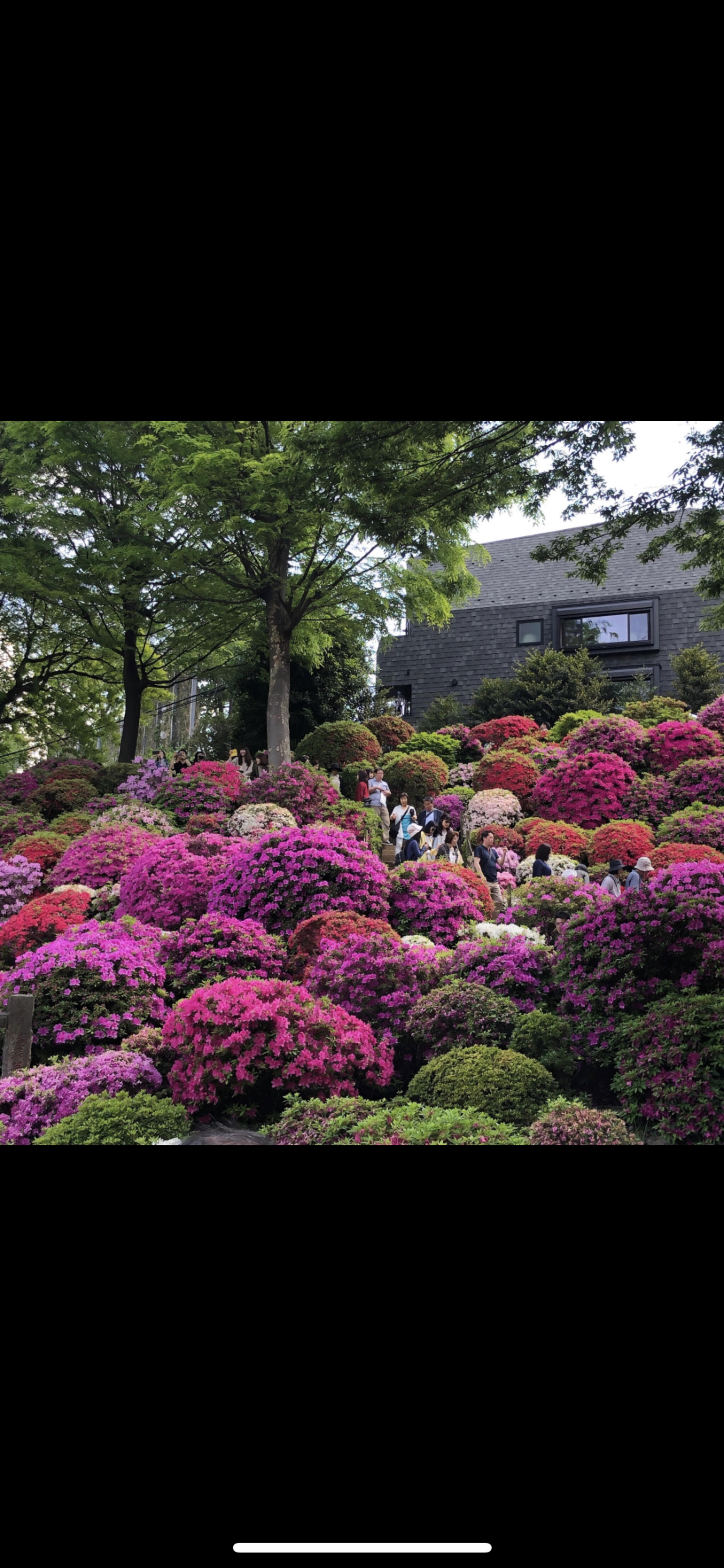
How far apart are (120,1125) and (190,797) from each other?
6624 millimetres

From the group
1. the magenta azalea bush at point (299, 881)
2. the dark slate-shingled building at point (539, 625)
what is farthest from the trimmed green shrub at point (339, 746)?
the magenta azalea bush at point (299, 881)

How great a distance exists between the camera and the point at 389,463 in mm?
5469

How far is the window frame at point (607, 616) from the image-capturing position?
1859cm

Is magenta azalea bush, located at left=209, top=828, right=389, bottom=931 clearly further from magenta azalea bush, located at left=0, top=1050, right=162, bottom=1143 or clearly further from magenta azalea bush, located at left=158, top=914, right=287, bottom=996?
magenta azalea bush, located at left=0, top=1050, right=162, bottom=1143

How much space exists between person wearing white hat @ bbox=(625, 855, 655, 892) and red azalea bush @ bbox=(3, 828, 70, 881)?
222 inches

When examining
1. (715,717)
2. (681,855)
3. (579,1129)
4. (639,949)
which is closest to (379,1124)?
(579,1129)

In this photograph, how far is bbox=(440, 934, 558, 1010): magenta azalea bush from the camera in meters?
5.98

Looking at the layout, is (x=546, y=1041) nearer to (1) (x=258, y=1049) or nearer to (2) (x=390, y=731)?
(1) (x=258, y=1049)

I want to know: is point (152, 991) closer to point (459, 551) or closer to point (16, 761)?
point (459, 551)

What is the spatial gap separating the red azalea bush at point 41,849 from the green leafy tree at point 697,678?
32.4ft

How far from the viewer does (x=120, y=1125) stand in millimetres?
5312
